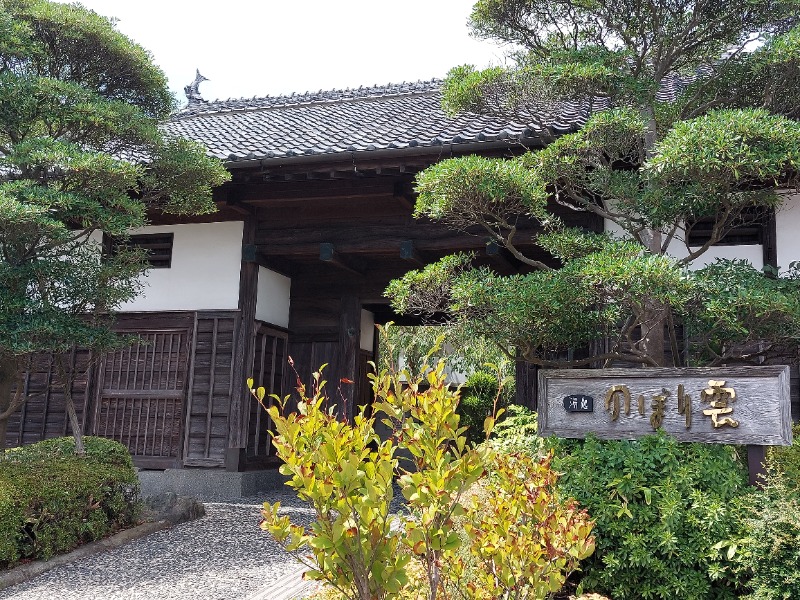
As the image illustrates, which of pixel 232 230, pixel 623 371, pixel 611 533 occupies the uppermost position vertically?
pixel 232 230

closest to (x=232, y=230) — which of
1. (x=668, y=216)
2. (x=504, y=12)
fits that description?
(x=504, y=12)

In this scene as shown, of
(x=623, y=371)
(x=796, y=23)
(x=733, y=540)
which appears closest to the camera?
(x=733, y=540)

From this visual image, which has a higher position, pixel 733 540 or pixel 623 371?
pixel 623 371

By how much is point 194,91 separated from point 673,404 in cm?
1219

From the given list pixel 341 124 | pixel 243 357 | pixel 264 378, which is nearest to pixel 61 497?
pixel 243 357

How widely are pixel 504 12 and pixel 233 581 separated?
4956 mm

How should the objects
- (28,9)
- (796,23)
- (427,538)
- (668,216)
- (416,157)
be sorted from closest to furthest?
1. (427,538)
2. (668,216)
3. (796,23)
4. (28,9)
5. (416,157)

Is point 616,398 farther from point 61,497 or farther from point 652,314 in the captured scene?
point 61,497

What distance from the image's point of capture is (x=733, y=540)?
3875 millimetres

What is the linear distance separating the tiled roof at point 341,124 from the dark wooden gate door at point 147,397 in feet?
8.48

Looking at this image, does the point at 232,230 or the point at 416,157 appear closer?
the point at 416,157

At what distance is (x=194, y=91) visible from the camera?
45.6 feet

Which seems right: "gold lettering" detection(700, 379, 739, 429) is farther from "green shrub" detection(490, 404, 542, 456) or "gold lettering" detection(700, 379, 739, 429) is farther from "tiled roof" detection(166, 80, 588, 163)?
"tiled roof" detection(166, 80, 588, 163)

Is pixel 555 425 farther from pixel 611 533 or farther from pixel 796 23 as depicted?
pixel 796 23
